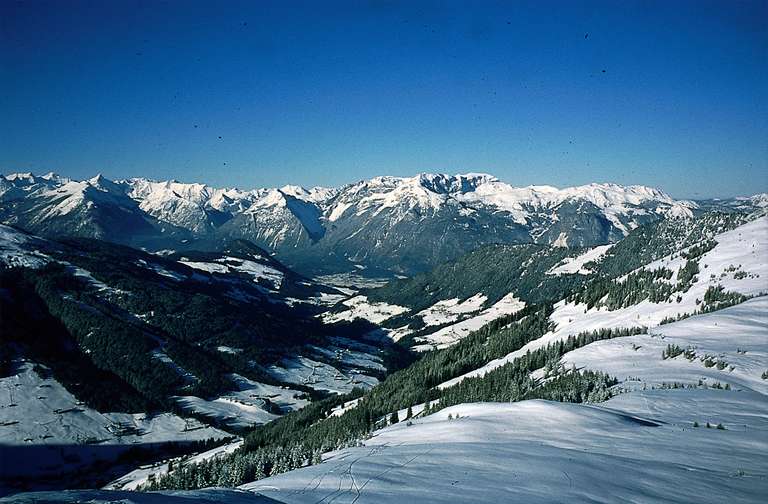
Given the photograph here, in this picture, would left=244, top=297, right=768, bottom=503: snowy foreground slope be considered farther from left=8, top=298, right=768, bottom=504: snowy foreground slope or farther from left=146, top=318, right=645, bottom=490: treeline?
left=146, top=318, right=645, bottom=490: treeline

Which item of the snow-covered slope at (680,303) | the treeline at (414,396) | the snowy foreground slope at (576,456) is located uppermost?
the snow-covered slope at (680,303)

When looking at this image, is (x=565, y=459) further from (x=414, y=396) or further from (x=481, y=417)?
(x=414, y=396)

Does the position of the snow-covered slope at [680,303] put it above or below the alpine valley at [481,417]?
above

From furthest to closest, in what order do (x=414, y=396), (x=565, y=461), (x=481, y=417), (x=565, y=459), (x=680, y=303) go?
(x=680, y=303) < (x=414, y=396) < (x=481, y=417) < (x=565, y=459) < (x=565, y=461)

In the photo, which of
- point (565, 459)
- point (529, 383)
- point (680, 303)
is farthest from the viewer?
point (680, 303)

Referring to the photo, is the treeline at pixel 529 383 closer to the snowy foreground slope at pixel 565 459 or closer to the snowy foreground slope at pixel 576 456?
the snowy foreground slope at pixel 576 456

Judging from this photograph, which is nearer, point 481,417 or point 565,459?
point 565,459

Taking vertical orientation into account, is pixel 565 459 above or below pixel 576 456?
above

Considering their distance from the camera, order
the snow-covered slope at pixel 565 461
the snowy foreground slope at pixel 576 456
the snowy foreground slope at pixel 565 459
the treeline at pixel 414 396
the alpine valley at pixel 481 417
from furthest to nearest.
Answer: the treeline at pixel 414 396 < the alpine valley at pixel 481 417 < the snowy foreground slope at pixel 576 456 < the snow-covered slope at pixel 565 461 < the snowy foreground slope at pixel 565 459

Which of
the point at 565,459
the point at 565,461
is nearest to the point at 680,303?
the point at 565,459

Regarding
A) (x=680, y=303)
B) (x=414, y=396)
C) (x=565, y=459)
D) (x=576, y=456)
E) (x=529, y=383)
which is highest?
(x=680, y=303)

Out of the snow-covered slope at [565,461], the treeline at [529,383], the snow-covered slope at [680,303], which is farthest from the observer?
the snow-covered slope at [680,303]

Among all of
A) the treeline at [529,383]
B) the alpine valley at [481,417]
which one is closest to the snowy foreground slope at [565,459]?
the alpine valley at [481,417]
